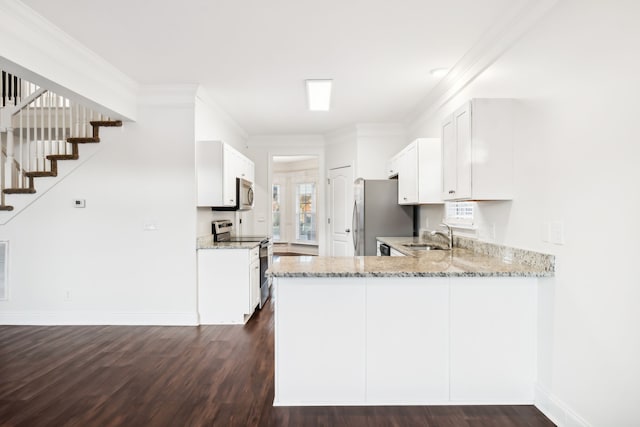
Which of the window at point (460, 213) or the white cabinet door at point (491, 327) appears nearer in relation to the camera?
the white cabinet door at point (491, 327)

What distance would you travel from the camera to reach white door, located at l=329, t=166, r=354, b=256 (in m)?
6.03

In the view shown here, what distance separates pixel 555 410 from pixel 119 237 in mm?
4144

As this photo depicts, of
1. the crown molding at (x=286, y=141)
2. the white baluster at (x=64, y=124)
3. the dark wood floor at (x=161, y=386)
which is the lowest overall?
the dark wood floor at (x=161, y=386)

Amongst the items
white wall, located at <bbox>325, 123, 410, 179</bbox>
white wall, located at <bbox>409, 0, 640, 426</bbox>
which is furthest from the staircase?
white wall, located at <bbox>409, 0, 640, 426</bbox>

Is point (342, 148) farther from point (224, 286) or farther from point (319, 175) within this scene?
point (224, 286)

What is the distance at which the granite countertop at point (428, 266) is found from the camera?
7.24ft

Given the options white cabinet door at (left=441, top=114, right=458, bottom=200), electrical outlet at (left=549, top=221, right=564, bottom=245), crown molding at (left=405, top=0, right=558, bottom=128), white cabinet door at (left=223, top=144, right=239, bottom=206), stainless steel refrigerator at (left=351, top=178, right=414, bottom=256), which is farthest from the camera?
stainless steel refrigerator at (left=351, top=178, right=414, bottom=256)

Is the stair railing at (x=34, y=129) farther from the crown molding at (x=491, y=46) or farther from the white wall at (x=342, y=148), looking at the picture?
the crown molding at (x=491, y=46)

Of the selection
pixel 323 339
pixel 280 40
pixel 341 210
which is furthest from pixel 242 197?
pixel 323 339

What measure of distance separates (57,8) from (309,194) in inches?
297

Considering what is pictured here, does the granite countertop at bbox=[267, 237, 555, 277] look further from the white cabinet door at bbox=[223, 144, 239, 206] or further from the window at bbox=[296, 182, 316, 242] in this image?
the window at bbox=[296, 182, 316, 242]

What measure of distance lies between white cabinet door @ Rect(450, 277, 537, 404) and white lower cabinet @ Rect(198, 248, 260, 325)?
241 centimetres

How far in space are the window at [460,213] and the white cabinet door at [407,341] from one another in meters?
1.38

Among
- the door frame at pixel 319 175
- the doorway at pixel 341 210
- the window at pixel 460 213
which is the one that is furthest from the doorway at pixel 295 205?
the window at pixel 460 213
